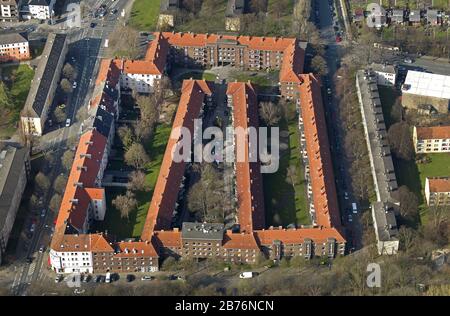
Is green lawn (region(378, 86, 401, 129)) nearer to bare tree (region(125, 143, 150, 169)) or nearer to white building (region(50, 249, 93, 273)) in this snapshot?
bare tree (region(125, 143, 150, 169))

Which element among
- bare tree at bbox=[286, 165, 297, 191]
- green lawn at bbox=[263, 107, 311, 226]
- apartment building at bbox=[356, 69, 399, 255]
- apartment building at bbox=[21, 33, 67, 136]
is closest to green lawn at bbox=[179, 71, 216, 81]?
apartment building at bbox=[21, 33, 67, 136]

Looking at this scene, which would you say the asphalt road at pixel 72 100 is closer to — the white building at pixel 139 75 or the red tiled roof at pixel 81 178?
the red tiled roof at pixel 81 178

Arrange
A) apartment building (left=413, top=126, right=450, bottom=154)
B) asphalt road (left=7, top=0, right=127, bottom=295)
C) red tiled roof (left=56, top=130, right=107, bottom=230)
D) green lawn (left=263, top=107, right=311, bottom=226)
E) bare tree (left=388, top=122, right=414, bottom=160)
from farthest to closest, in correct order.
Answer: apartment building (left=413, top=126, right=450, bottom=154) < bare tree (left=388, top=122, right=414, bottom=160) < green lawn (left=263, top=107, right=311, bottom=226) < red tiled roof (left=56, top=130, right=107, bottom=230) < asphalt road (left=7, top=0, right=127, bottom=295)

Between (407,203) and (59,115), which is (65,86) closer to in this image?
(59,115)

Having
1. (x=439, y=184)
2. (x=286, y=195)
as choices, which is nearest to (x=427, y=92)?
(x=439, y=184)

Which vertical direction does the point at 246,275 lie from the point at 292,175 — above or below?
below

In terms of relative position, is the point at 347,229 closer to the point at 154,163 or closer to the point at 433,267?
the point at 433,267

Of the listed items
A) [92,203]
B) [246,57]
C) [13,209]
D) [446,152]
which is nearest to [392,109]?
[446,152]
